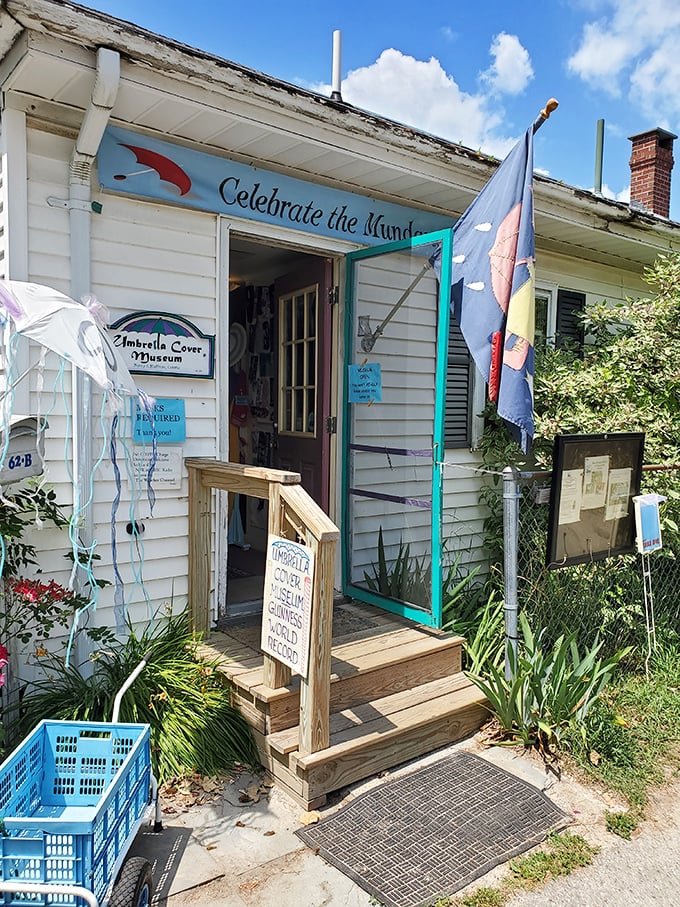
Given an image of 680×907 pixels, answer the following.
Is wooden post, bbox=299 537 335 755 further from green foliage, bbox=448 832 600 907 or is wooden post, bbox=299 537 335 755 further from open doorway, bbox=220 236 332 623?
open doorway, bbox=220 236 332 623

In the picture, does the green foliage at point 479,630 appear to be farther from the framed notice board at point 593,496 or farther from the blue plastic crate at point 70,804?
the blue plastic crate at point 70,804

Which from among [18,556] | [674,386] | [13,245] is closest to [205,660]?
[18,556]

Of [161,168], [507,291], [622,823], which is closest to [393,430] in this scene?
[507,291]

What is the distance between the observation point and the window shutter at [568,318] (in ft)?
20.4

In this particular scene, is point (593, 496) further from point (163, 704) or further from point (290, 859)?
point (163, 704)

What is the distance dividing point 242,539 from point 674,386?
389 cm

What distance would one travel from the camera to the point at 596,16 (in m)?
5.90

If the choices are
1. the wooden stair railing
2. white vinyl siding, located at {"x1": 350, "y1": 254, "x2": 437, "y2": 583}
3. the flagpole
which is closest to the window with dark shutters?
white vinyl siding, located at {"x1": 350, "y1": 254, "x2": 437, "y2": 583}

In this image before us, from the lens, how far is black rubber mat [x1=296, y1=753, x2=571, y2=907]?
2.50 metres

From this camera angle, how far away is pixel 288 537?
10.8 ft

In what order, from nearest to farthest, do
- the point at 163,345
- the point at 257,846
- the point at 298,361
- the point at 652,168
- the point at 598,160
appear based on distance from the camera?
the point at 257,846 → the point at 163,345 → the point at 298,361 → the point at 652,168 → the point at 598,160

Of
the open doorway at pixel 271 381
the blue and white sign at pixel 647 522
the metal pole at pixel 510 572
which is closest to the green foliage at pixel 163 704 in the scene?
the open doorway at pixel 271 381

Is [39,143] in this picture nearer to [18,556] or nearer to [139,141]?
[139,141]

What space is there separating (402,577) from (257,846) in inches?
77.0
